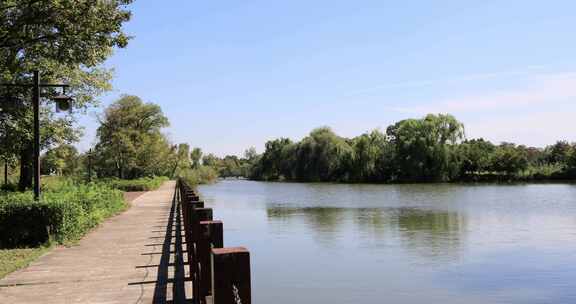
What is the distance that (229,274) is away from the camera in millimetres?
3158

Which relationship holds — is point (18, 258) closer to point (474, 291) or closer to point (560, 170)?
point (474, 291)

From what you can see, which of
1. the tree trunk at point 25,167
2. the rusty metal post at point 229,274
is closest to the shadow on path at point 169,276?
the rusty metal post at point 229,274

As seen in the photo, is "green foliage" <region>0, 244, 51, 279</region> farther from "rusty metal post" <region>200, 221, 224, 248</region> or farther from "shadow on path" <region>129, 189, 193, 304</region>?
"rusty metal post" <region>200, 221, 224, 248</region>

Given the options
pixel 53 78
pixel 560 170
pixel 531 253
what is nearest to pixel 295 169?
pixel 560 170

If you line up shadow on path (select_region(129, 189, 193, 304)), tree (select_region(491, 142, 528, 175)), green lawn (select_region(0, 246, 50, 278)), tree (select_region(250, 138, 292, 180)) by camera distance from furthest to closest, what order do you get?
1. tree (select_region(250, 138, 292, 180))
2. tree (select_region(491, 142, 528, 175))
3. green lawn (select_region(0, 246, 50, 278))
4. shadow on path (select_region(129, 189, 193, 304))

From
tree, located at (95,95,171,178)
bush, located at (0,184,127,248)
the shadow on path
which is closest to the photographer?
the shadow on path

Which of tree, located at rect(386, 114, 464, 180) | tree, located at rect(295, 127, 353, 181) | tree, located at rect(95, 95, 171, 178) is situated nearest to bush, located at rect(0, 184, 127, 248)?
tree, located at rect(95, 95, 171, 178)

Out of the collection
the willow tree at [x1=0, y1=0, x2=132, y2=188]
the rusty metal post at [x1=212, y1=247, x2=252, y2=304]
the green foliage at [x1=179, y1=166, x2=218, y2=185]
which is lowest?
the rusty metal post at [x1=212, y1=247, x2=252, y2=304]

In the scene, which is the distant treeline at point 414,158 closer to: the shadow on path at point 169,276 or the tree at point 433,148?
the tree at point 433,148

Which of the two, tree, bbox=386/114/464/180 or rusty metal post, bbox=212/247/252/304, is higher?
tree, bbox=386/114/464/180

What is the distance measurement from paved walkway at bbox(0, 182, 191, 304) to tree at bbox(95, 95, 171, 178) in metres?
45.4

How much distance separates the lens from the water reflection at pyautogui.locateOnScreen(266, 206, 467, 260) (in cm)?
1752

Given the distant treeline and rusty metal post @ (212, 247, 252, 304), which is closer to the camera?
rusty metal post @ (212, 247, 252, 304)

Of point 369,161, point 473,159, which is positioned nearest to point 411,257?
point 369,161
